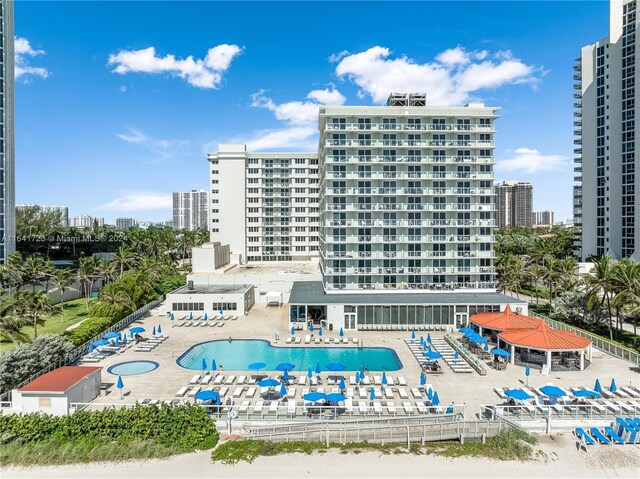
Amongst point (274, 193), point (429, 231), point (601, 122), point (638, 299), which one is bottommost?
point (638, 299)

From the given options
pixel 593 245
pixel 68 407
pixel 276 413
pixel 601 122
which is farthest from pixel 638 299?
pixel 601 122

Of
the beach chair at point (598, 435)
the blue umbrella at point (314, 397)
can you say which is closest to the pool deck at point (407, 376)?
the beach chair at point (598, 435)

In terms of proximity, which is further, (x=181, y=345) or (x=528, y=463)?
(x=181, y=345)

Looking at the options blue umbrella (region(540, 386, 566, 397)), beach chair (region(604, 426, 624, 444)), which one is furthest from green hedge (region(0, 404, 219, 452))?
beach chair (region(604, 426, 624, 444))

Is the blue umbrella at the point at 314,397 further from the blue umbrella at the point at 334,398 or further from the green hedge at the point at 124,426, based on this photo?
the green hedge at the point at 124,426

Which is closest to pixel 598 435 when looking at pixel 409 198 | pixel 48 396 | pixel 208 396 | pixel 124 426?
pixel 208 396

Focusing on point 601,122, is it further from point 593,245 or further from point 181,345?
point 181,345

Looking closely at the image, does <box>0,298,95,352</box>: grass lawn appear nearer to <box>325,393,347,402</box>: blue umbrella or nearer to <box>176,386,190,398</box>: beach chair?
<box>176,386,190,398</box>: beach chair
